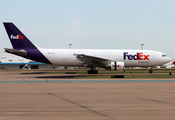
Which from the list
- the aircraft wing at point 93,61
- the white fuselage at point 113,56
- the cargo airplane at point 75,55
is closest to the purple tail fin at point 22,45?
the cargo airplane at point 75,55

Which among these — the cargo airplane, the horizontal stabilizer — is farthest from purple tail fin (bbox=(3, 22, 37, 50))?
the horizontal stabilizer

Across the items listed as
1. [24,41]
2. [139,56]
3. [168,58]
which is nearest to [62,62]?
[24,41]

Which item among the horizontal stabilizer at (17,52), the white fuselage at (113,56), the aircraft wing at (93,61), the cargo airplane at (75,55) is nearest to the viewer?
the aircraft wing at (93,61)

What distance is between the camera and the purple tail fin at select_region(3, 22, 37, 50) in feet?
113

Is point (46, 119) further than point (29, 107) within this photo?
No

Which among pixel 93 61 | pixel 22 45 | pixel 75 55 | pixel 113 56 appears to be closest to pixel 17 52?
pixel 22 45

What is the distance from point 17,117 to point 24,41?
29423 millimetres

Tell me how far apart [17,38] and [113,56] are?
1510 centimetres

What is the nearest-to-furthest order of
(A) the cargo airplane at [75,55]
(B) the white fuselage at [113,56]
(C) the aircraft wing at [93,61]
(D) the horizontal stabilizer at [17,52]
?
(C) the aircraft wing at [93,61], (D) the horizontal stabilizer at [17,52], (A) the cargo airplane at [75,55], (B) the white fuselage at [113,56]

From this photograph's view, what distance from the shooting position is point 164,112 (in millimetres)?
7566

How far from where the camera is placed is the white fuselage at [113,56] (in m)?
35.5

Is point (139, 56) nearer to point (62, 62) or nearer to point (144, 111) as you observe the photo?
point (62, 62)

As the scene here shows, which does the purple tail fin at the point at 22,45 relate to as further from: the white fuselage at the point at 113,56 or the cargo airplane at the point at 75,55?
the white fuselage at the point at 113,56

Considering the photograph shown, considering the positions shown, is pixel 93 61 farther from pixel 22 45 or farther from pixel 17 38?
pixel 17 38
